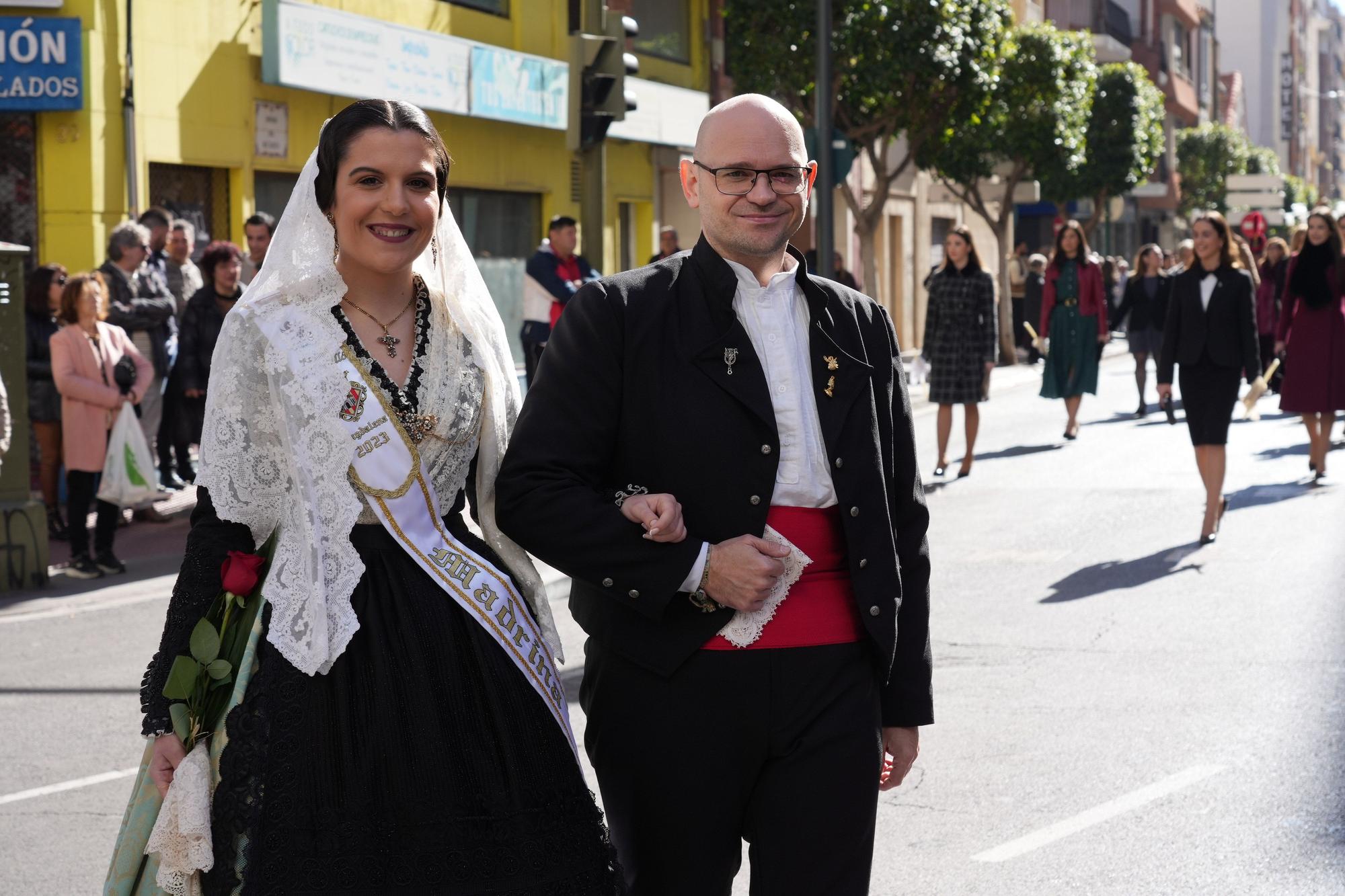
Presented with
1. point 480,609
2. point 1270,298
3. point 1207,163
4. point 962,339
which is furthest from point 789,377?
point 1207,163

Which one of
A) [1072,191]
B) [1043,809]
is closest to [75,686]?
[1043,809]

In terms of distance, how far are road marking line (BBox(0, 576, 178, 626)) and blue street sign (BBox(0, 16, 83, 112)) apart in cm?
602

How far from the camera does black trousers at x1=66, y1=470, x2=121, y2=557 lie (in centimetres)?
1066

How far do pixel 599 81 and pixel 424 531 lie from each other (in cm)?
1113

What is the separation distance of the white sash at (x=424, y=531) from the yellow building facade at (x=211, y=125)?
9.59m

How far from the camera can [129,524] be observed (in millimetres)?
12727

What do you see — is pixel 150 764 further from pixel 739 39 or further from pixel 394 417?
pixel 739 39

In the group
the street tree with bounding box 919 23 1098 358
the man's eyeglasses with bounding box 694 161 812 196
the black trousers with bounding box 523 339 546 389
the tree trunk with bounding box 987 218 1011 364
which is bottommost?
the black trousers with bounding box 523 339 546 389

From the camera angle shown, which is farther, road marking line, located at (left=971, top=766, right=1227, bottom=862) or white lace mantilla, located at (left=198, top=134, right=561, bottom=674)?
road marking line, located at (left=971, top=766, right=1227, bottom=862)

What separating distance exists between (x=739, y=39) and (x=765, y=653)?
24009 mm

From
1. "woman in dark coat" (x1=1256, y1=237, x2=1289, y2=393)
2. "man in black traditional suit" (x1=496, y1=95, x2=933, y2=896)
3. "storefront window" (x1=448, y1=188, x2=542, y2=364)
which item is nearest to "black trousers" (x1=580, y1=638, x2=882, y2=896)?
"man in black traditional suit" (x1=496, y1=95, x2=933, y2=896)

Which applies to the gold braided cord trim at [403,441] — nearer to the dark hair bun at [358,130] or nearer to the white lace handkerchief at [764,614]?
the dark hair bun at [358,130]

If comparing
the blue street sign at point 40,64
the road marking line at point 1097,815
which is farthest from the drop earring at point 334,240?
the blue street sign at point 40,64

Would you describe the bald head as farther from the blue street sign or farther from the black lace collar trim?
the blue street sign
